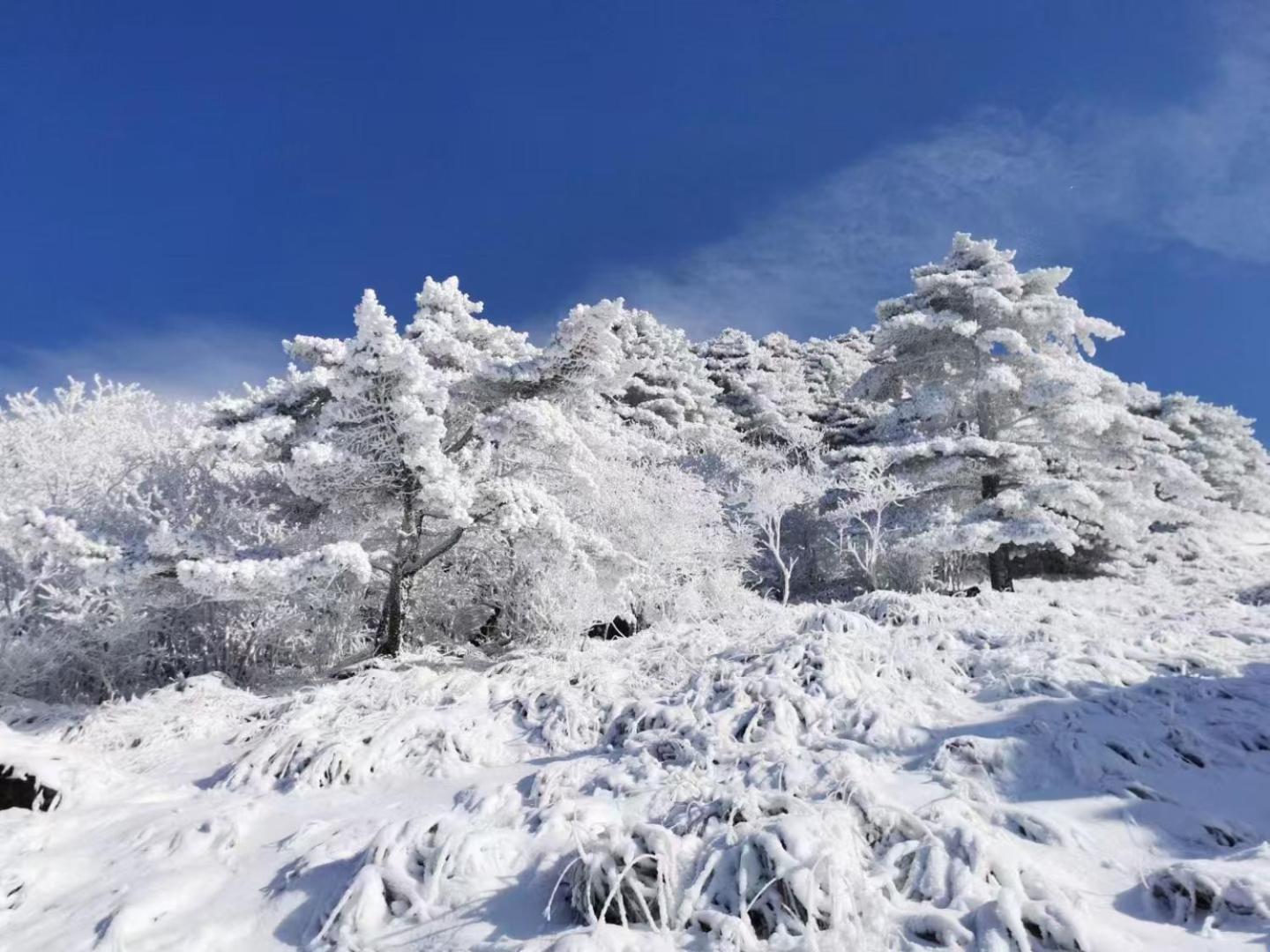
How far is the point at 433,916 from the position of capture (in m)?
3.64

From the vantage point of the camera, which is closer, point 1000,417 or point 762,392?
point 1000,417

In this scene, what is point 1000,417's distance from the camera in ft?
62.3

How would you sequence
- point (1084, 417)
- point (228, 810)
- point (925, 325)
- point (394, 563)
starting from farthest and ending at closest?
point (925, 325) < point (1084, 417) < point (394, 563) < point (228, 810)

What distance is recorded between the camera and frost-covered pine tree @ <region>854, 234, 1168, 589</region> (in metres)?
16.6

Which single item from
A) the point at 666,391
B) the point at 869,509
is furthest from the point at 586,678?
the point at 666,391

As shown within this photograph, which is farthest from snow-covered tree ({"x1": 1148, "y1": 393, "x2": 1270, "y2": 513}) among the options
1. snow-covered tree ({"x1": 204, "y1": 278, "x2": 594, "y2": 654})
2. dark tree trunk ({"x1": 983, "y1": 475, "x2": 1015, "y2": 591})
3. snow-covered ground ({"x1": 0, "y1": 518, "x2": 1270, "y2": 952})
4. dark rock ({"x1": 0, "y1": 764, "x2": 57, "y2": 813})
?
dark rock ({"x1": 0, "y1": 764, "x2": 57, "y2": 813})

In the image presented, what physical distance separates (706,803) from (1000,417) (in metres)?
18.0

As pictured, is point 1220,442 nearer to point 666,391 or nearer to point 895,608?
point 666,391

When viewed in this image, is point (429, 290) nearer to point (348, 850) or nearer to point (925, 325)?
point (925, 325)

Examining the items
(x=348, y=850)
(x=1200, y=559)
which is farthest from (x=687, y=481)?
(x=348, y=850)

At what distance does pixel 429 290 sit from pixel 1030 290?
16354 mm

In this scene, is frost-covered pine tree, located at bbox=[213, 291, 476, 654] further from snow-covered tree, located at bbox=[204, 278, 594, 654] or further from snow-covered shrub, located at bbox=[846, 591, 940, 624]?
snow-covered shrub, located at bbox=[846, 591, 940, 624]

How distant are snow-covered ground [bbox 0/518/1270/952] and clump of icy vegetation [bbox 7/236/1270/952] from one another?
0.03 meters

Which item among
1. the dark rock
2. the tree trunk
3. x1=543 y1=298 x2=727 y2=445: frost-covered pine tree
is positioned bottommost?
the dark rock
